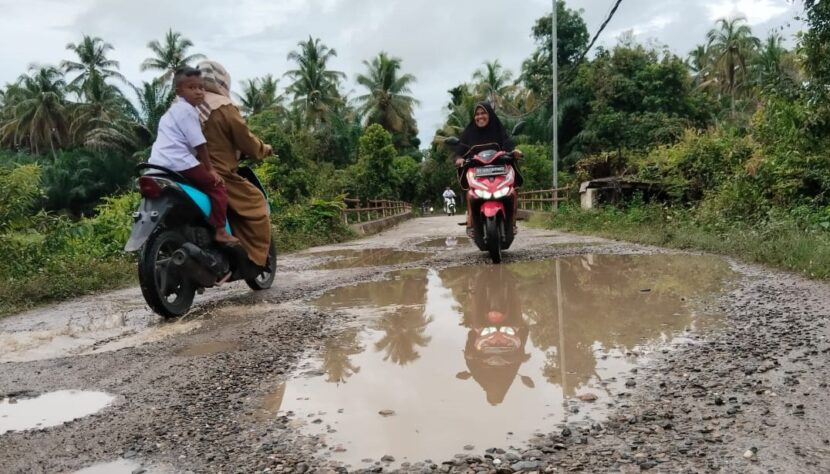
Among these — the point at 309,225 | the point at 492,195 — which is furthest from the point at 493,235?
the point at 309,225

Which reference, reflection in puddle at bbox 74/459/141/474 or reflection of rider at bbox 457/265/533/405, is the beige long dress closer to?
reflection of rider at bbox 457/265/533/405

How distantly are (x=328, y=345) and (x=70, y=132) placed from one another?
48.6 m

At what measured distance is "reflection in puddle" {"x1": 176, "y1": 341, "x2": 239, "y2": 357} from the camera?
3.26m

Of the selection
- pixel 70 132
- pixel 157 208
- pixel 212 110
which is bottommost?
pixel 157 208

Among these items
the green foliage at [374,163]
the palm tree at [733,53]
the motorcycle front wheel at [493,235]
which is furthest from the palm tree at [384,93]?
the motorcycle front wheel at [493,235]

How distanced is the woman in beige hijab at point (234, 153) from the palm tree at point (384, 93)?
35.9 metres

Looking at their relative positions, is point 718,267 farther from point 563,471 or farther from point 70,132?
point 70,132

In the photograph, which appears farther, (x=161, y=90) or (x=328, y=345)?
(x=161, y=90)

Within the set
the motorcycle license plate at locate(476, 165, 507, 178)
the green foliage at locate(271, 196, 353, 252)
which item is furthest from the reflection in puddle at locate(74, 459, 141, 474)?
the green foliage at locate(271, 196, 353, 252)

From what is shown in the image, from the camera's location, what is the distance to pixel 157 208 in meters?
4.09

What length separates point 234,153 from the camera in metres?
4.79

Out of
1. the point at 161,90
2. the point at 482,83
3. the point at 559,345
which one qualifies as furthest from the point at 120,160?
the point at 559,345

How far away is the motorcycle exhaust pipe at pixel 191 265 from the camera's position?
4.19 meters

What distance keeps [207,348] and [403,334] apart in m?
1.10
